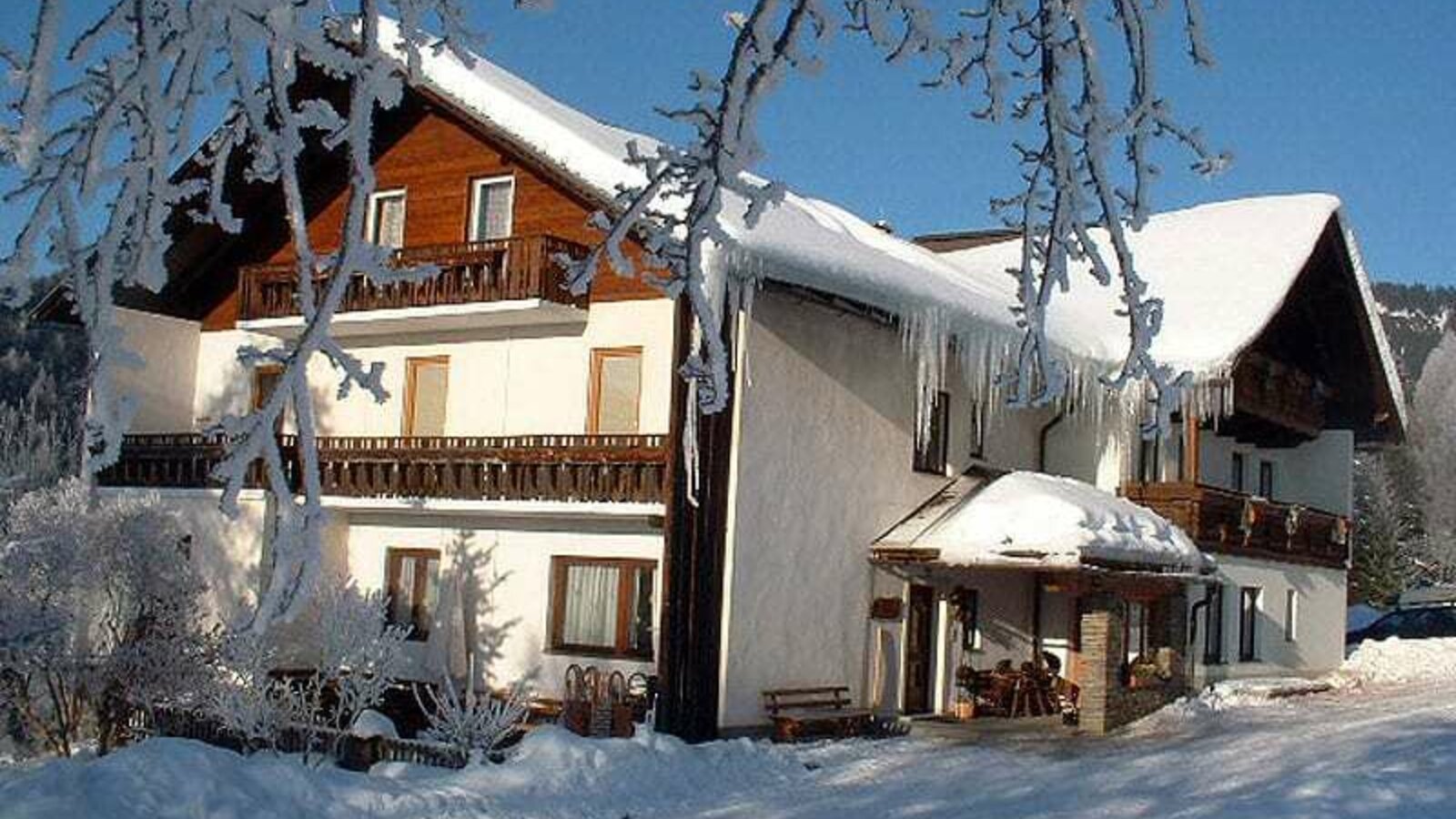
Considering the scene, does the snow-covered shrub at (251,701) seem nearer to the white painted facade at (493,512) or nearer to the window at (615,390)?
the white painted facade at (493,512)

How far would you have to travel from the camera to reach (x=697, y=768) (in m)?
16.6

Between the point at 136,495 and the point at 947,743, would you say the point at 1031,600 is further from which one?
the point at 136,495

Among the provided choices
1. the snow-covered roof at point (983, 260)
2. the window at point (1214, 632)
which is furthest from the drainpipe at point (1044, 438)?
the window at point (1214, 632)

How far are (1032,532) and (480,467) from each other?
22.5 feet

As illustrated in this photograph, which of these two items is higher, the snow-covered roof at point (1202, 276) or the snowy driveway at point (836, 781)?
the snow-covered roof at point (1202, 276)

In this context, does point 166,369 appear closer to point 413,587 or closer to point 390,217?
point 390,217

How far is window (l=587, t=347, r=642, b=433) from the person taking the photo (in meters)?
19.7

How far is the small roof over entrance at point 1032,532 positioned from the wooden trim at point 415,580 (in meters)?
5.78

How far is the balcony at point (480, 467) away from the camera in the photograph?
18.8 meters

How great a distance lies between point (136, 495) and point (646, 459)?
299 inches

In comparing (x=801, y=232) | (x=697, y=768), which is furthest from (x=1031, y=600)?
(x=697, y=768)

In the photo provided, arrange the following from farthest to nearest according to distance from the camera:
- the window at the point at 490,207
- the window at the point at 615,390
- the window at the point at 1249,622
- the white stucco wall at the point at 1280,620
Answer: the window at the point at 1249,622
the white stucco wall at the point at 1280,620
the window at the point at 490,207
the window at the point at 615,390

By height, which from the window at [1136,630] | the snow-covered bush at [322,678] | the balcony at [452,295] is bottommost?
the snow-covered bush at [322,678]

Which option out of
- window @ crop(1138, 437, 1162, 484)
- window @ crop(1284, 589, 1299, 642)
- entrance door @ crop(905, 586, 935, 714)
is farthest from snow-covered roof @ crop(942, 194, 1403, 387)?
window @ crop(1284, 589, 1299, 642)
